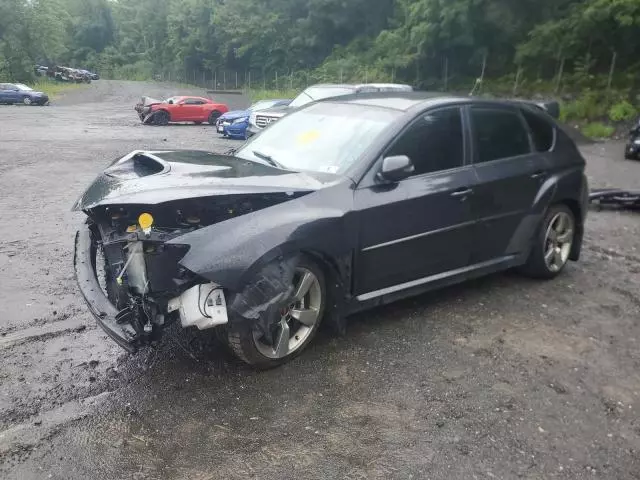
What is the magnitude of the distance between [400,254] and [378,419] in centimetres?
133

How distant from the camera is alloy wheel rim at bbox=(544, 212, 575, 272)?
18.0 feet

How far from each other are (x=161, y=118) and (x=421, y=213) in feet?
77.4

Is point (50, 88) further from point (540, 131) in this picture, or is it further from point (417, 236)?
point (417, 236)

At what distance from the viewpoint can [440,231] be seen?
4465 millimetres

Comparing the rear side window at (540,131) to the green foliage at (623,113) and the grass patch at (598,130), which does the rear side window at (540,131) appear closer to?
the grass patch at (598,130)

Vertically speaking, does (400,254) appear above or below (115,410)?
above

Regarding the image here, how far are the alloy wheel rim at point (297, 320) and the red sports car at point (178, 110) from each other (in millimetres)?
23478

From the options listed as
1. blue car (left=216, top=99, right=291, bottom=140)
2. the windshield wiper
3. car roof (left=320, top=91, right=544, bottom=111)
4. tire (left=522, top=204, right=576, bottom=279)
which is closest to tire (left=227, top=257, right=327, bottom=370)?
the windshield wiper

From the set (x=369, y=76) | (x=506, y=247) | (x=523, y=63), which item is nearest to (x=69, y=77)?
(x=369, y=76)

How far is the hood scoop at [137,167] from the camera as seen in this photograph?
3.88m

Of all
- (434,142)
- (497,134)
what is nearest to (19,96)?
(497,134)

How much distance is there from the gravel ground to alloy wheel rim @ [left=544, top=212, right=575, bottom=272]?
207 millimetres

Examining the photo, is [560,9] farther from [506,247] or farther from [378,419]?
[378,419]

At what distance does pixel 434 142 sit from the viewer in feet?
14.9
